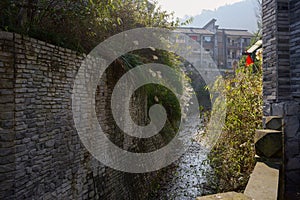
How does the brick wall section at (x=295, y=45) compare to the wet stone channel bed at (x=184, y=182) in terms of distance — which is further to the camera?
the wet stone channel bed at (x=184, y=182)

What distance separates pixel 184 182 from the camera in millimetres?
7797

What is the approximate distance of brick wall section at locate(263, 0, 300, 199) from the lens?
391cm

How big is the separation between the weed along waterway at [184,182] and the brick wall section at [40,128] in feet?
8.43

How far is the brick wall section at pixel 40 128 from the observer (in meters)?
3.09

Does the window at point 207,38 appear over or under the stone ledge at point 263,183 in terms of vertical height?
over

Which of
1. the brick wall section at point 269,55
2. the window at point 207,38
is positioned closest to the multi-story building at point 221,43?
the window at point 207,38

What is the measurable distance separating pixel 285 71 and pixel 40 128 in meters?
4.14

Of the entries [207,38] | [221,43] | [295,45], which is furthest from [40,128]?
[221,43]

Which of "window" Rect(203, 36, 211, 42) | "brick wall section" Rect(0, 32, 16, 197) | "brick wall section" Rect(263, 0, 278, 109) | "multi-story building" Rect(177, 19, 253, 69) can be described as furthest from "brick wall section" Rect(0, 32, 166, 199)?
"window" Rect(203, 36, 211, 42)

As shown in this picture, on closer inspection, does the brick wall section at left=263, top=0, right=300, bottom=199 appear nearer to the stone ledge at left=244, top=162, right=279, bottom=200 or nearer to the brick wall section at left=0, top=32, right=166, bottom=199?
the stone ledge at left=244, top=162, right=279, bottom=200

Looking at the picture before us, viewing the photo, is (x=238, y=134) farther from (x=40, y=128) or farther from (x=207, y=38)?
(x=207, y=38)

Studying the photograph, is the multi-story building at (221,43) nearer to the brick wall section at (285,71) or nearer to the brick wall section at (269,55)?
the brick wall section at (269,55)

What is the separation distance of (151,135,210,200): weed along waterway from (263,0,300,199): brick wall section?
111 inches

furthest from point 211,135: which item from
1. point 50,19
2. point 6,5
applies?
point 6,5
